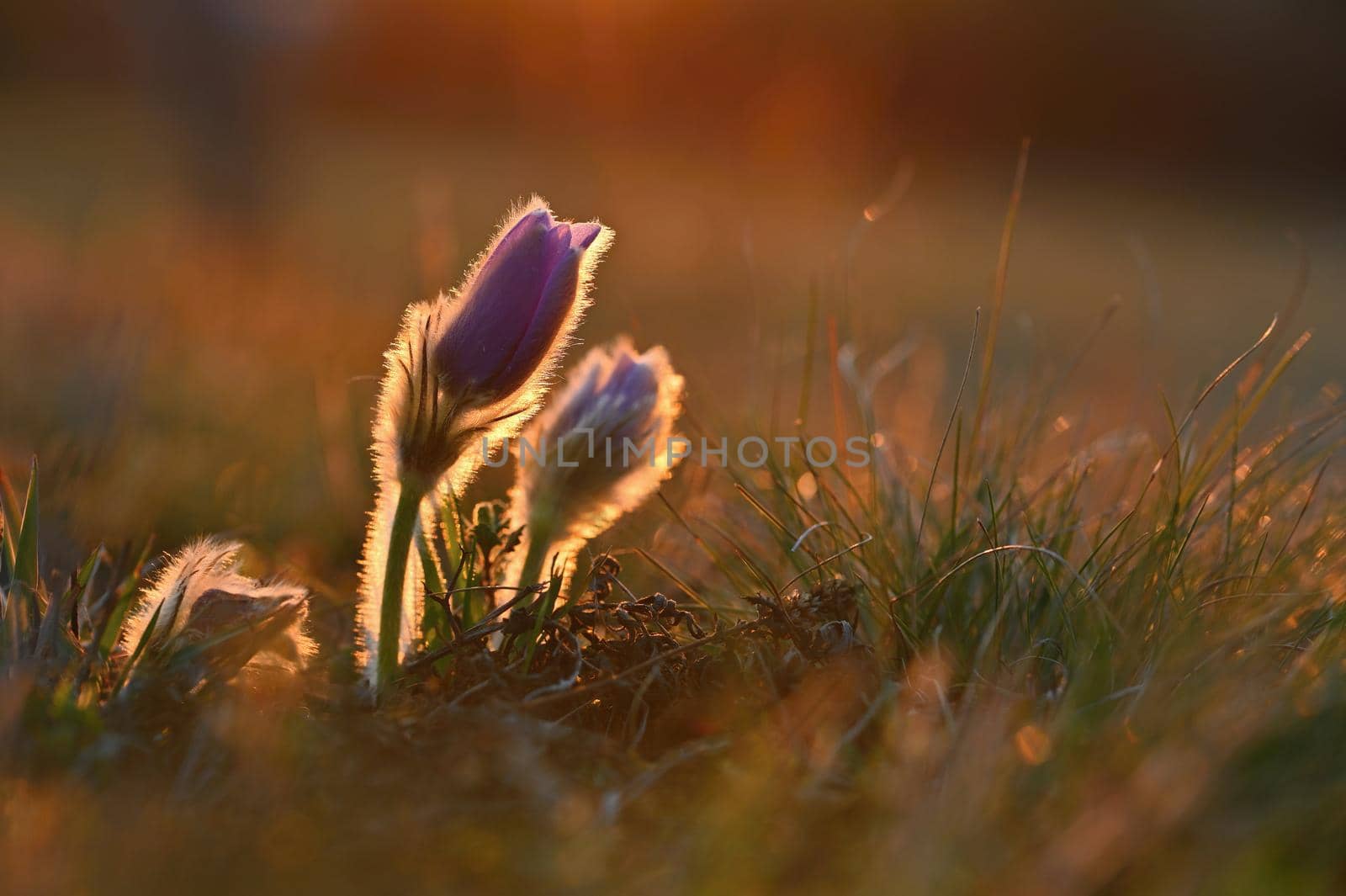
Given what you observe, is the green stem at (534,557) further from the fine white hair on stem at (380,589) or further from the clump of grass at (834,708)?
the fine white hair on stem at (380,589)

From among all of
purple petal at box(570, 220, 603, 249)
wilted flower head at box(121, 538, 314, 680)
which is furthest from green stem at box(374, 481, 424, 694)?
purple petal at box(570, 220, 603, 249)

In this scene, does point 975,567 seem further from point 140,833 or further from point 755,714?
point 140,833

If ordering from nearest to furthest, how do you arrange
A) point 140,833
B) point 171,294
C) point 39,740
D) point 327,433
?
point 140,833 < point 39,740 < point 327,433 < point 171,294

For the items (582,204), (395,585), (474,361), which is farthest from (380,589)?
(582,204)

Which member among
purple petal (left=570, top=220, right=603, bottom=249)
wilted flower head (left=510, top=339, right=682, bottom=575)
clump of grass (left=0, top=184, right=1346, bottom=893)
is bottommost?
clump of grass (left=0, top=184, right=1346, bottom=893)

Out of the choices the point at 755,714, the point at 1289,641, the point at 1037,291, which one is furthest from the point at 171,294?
the point at 1037,291

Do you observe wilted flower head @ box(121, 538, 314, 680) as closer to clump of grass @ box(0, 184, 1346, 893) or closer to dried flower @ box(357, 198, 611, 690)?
clump of grass @ box(0, 184, 1346, 893)

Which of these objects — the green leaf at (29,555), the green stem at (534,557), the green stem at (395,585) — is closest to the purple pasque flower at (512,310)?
the green stem at (395,585)
